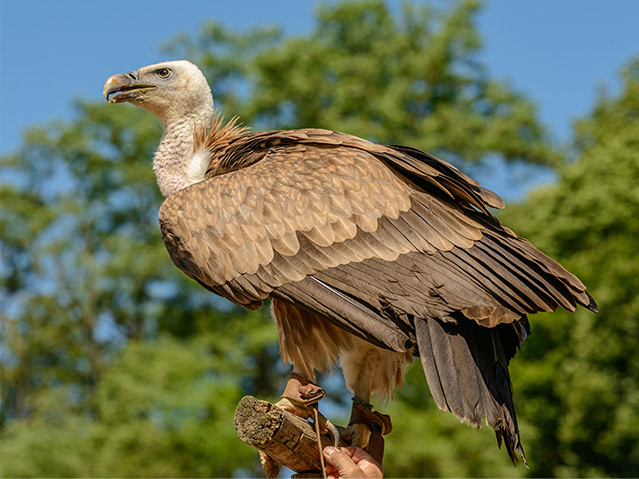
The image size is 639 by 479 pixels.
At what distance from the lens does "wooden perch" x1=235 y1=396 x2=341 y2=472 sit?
4383 mm

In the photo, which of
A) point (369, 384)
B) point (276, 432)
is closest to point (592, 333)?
point (369, 384)

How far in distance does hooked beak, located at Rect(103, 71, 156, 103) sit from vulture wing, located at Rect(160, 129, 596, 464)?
983mm

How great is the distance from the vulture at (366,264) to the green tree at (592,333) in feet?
43.4

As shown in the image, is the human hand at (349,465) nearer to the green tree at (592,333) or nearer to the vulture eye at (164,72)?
the vulture eye at (164,72)

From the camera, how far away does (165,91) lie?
6039mm

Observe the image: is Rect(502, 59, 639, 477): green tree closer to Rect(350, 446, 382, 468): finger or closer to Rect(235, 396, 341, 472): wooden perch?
Rect(350, 446, 382, 468): finger

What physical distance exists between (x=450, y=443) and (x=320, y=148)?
568 inches

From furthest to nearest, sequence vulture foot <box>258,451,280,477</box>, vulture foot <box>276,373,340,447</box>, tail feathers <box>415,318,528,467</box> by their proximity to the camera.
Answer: vulture foot <box>258,451,280,477</box>, vulture foot <box>276,373,340,447</box>, tail feathers <box>415,318,528,467</box>

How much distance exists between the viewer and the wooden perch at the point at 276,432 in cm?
438

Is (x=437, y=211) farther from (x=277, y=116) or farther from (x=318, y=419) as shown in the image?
(x=277, y=116)

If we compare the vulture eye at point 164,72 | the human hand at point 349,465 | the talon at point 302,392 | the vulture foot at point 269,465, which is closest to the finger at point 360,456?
the human hand at point 349,465

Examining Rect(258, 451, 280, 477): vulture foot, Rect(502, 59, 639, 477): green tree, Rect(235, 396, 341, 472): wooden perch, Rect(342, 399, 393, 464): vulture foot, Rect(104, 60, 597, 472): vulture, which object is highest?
Rect(502, 59, 639, 477): green tree

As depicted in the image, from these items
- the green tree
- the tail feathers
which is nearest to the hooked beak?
the tail feathers

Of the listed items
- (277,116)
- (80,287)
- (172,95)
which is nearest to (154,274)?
(80,287)
